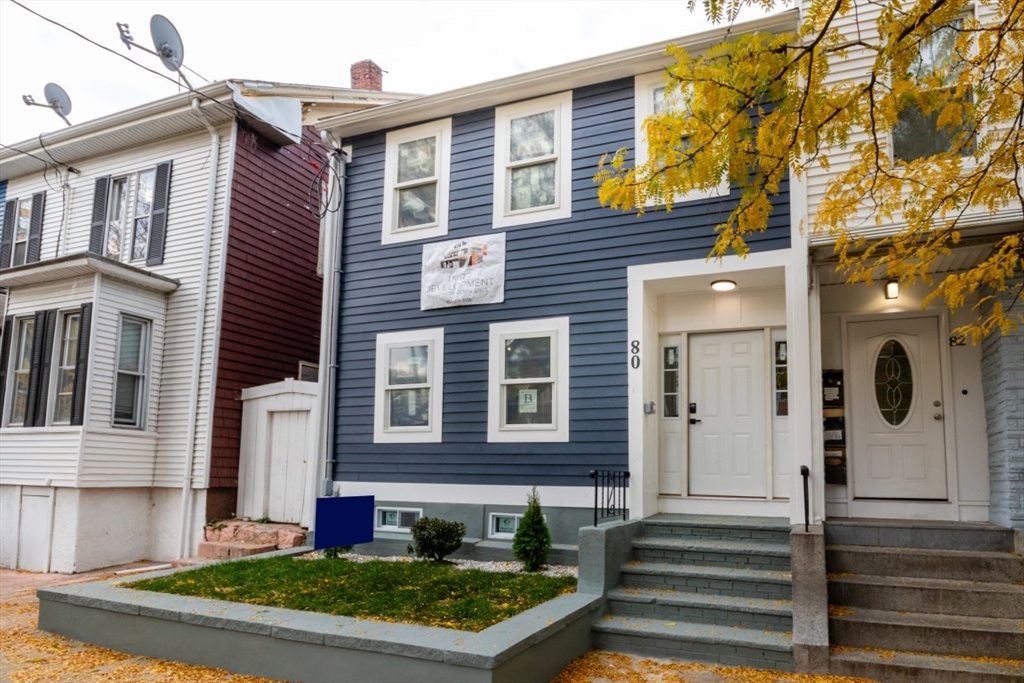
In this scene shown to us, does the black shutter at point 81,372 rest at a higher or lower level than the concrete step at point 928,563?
higher

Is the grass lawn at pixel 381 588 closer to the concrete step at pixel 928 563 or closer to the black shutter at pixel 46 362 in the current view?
the concrete step at pixel 928 563

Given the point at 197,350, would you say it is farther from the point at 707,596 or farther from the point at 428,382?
the point at 707,596

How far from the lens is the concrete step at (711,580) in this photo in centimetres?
632

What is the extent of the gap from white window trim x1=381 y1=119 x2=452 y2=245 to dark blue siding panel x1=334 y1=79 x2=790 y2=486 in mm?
123

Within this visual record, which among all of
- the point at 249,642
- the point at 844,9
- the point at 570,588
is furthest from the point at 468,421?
the point at 844,9

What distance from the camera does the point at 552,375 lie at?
28.6ft

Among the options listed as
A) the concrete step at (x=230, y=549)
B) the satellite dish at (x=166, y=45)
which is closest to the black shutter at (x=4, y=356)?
the concrete step at (x=230, y=549)

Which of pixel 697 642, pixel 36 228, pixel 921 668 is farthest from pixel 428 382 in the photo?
pixel 36 228

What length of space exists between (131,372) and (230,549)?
311 cm

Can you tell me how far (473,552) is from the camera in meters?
8.60

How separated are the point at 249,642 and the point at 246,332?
23.2ft

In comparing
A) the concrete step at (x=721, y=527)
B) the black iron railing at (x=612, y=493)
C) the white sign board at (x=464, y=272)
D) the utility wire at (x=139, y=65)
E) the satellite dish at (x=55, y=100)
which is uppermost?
the satellite dish at (x=55, y=100)

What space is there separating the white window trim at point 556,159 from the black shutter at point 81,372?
5962 mm

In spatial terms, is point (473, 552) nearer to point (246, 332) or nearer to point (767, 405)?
point (767, 405)
